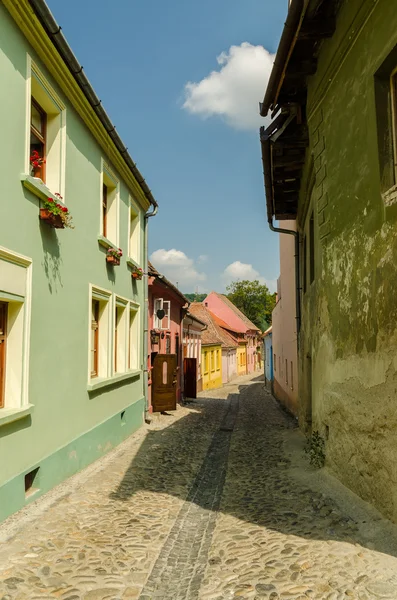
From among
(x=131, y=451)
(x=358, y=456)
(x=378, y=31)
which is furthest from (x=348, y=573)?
(x=131, y=451)

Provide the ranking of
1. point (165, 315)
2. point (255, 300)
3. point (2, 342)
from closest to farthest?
1. point (2, 342)
2. point (165, 315)
3. point (255, 300)

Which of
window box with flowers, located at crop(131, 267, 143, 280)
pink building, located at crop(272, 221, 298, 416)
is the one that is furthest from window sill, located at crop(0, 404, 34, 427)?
pink building, located at crop(272, 221, 298, 416)

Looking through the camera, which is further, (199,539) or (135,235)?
(135,235)

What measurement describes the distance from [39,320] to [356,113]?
4.63 m

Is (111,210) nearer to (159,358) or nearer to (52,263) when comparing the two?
(52,263)

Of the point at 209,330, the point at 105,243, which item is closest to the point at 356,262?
the point at 105,243

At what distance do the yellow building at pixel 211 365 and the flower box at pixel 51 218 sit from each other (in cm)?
2257

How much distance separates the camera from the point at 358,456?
5594 mm

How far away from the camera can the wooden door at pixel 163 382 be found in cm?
1426

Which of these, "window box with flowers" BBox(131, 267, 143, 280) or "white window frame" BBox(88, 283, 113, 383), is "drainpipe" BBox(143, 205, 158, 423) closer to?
"window box with flowers" BBox(131, 267, 143, 280)

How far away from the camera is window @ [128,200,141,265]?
40.5 ft

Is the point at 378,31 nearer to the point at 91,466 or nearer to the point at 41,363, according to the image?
the point at 41,363

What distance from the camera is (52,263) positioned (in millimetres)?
6703

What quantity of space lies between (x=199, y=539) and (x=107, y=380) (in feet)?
15.1
